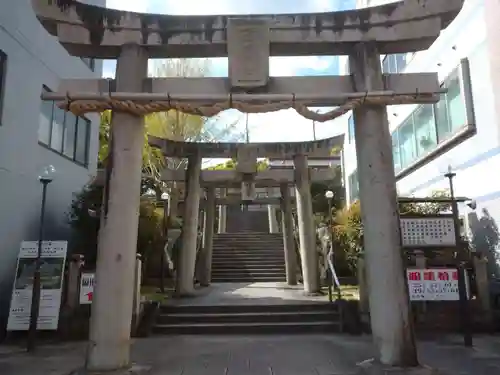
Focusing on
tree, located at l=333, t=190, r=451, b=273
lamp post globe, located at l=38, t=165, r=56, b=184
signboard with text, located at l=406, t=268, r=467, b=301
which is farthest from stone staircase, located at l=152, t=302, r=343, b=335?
lamp post globe, located at l=38, t=165, r=56, b=184

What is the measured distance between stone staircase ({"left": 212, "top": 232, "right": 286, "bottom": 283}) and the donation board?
383 inches

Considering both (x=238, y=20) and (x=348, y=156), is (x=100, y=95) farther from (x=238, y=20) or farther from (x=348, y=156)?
(x=348, y=156)

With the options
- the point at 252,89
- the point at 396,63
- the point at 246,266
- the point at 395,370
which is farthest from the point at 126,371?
the point at 396,63

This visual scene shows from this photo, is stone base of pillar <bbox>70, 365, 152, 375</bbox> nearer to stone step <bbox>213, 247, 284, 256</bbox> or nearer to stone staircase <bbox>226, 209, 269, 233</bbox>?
stone step <bbox>213, 247, 284, 256</bbox>

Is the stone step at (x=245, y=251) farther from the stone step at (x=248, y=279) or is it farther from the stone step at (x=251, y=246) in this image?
the stone step at (x=248, y=279)

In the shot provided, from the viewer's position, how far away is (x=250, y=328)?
9.54 metres

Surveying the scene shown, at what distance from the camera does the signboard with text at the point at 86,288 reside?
921 cm

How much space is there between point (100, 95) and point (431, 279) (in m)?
7.33

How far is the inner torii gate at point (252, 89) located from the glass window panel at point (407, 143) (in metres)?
9.60

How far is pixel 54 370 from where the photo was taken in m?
6.57

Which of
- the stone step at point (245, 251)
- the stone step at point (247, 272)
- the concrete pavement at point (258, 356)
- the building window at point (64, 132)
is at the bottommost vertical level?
the concrete pavement at point (258, 356)

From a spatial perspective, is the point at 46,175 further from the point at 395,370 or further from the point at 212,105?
the point at 395,370

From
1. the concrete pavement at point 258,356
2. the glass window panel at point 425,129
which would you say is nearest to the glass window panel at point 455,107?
the glass window panel at point 425,129

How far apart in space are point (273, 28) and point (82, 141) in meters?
10.3
